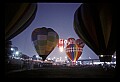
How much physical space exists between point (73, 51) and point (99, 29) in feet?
15.0

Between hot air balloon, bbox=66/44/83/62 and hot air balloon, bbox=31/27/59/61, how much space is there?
4.13 feet

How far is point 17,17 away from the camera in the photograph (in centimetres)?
820

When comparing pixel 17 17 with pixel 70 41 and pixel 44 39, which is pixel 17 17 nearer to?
pixel 44 39

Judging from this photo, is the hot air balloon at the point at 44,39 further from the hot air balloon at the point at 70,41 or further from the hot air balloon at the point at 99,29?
the hot air balloon at the point at 99,29

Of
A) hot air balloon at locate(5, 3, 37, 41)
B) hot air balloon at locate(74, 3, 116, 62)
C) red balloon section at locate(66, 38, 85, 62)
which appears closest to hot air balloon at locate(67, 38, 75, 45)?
red balloon section at locate(66, 38, 85, 62)

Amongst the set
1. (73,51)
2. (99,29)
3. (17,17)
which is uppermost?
(17,17)

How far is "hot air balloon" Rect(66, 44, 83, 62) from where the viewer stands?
12.1 meters

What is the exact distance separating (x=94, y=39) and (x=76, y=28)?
3.01ft

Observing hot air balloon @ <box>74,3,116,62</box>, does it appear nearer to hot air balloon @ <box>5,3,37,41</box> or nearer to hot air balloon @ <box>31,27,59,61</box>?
hot air balloon @ <box>5,3,37,41</box>

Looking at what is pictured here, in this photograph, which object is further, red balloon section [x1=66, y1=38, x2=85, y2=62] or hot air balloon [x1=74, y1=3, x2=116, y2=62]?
red balloon section [x1=66, y1=38, x2=85, y2=62]

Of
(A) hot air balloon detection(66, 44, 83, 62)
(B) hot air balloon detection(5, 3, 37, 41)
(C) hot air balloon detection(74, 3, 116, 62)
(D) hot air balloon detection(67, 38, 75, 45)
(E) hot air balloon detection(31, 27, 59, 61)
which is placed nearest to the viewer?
(B) hot air balloon detection(5, 3, 37, 41)

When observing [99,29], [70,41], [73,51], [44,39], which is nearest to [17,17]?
[99,29]

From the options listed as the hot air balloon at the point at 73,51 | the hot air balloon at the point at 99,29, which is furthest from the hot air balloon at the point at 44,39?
the hot air balloon at the point at 99,29

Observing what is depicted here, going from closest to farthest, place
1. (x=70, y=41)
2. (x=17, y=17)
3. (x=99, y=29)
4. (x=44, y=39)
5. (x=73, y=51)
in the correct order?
(x=17, y=17), (x=99, y=29), (x=44, y=39), (x=70, y=41), (x=73, y=51)
